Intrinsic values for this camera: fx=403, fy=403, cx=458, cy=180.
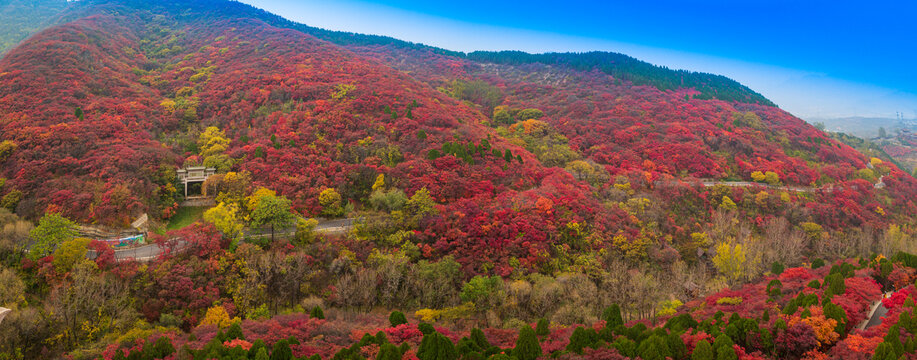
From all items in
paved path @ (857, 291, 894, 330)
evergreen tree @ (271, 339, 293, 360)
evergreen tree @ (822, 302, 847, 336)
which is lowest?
evergreen tree @ (271, 339, 293, 360)

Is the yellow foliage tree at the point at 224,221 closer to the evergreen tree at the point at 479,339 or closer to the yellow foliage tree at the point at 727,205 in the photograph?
the evergreen tree at the point at 479,339

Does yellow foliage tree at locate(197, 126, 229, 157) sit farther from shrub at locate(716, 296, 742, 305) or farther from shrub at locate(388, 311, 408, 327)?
shrub at locate(716, 296, 742, 305)

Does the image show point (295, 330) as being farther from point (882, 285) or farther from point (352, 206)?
point (882, 285)

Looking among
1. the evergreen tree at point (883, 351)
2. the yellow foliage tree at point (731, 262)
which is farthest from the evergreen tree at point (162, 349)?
the yellow foliage tree at point (731, 262)

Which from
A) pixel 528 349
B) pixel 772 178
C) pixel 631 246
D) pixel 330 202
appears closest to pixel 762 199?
pixel 772 178

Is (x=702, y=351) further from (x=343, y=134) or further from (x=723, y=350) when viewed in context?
(x=343, y=134)

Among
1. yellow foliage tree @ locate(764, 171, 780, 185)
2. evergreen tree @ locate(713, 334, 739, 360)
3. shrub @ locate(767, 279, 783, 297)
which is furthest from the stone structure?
yellow foliage tree @ locate(764, 171, 780, 185)
